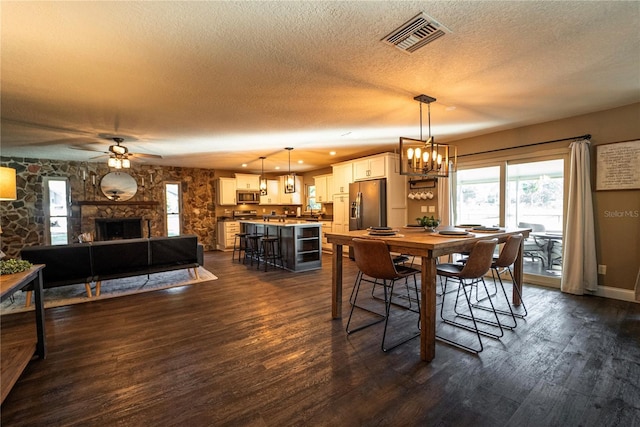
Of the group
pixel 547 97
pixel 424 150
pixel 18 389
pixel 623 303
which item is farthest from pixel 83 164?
pixel 623 303

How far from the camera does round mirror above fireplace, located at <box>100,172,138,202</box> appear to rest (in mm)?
7086

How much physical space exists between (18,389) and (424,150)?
12.6 feet

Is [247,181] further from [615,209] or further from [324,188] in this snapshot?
[615,209]

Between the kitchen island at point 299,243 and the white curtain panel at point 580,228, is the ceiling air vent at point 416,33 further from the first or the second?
the kitchen island at point 299,243

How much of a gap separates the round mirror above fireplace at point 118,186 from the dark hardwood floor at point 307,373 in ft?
15.1

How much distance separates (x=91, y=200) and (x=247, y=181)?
386 centimetres

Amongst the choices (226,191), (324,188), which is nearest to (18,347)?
(226,191)

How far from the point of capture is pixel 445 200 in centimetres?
515

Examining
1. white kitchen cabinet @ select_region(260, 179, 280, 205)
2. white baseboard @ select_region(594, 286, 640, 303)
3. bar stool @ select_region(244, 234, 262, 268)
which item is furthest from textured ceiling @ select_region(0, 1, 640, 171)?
white kitchen cabinet @ select_region(260, 179, 280, 205)

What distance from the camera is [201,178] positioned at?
823cm

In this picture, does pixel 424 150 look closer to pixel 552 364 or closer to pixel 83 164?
pixel 552 364

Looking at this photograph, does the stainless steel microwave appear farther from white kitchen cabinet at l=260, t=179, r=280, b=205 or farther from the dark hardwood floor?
the dark hardwood floor

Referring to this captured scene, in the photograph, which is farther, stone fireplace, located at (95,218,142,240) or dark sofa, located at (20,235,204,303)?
stone fireplace, located at (95,218,142,240)

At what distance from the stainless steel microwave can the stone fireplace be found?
261 cm
